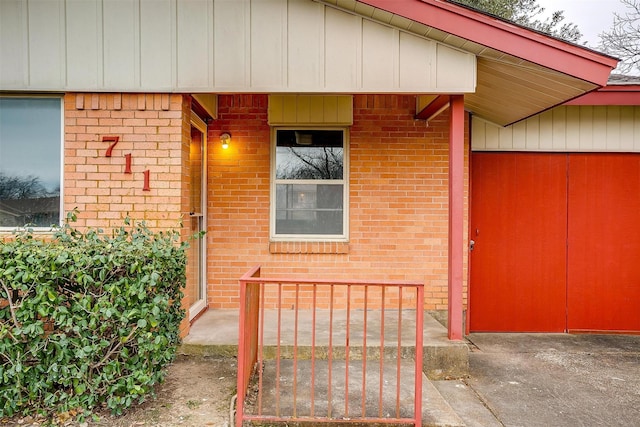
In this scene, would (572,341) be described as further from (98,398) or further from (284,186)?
(98,398)

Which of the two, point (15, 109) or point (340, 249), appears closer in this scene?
point (15, 109)

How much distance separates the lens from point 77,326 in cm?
275

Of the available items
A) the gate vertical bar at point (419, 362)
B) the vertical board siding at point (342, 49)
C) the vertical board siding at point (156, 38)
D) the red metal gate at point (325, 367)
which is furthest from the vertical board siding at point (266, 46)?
the gate vertical bar at point (419, 362)

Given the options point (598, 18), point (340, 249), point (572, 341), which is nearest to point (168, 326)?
point (340, 249)

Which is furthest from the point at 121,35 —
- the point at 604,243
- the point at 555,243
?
the point at 604,243

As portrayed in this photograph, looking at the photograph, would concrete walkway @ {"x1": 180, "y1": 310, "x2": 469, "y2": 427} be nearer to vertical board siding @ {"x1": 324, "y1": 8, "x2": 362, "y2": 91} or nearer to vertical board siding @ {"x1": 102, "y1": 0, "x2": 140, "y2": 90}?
vertical board siding @ {"x1": 324, "y1": 8, "x2": 362, "y2": 91}

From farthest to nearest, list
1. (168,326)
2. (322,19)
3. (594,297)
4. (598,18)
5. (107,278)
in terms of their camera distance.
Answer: (598,18), (594,297), (322,19), (168,326), (107,278)

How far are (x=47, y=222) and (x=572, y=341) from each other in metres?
5.96

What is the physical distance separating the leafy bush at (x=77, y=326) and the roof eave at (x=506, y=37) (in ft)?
9.54

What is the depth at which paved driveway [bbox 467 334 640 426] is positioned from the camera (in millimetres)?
3295

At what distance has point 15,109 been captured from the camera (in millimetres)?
3889

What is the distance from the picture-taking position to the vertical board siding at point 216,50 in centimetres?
375

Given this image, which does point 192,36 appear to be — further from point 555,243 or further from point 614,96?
point 555,243

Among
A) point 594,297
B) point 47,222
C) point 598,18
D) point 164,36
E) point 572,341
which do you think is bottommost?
point 572,341
